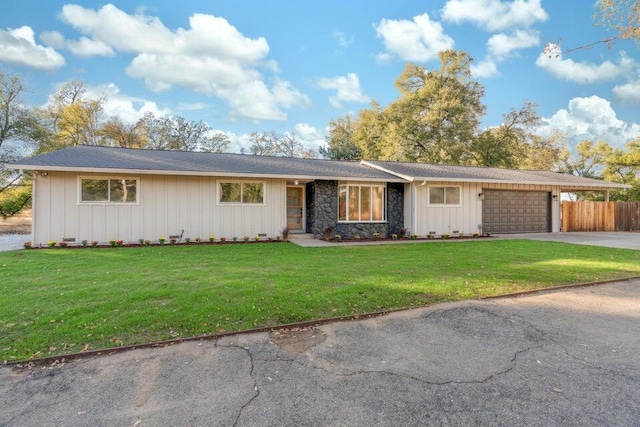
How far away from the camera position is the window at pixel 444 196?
14.6 metres

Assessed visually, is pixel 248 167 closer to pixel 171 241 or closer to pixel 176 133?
pixel 171 241

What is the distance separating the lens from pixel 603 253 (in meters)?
9.80

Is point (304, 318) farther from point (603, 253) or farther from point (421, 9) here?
point (421, 9)

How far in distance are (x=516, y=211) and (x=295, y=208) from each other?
10619 millimetres

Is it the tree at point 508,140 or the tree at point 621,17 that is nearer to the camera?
the tree at point 621,17

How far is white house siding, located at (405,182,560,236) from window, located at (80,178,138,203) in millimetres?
10448

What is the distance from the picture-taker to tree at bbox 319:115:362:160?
34.0m

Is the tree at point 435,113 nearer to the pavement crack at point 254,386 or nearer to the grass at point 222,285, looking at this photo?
the grass at point 222,285

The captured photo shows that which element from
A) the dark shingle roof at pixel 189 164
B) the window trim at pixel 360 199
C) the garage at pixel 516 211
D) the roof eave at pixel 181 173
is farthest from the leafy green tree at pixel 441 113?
the roof eave at pixel 181 173

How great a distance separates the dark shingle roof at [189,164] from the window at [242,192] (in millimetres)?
588

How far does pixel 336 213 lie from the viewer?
13.7 m

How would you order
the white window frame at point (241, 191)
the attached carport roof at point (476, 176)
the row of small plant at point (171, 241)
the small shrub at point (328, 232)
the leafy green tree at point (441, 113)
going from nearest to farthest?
1. the row of small plant at point (171, 241)
2. the white window frame at point (241, 191)
3. the small shrub at point (328, 232)
4. the attached carport roof at point (476, 176)
5. the leafy green tree at point (441, 113)

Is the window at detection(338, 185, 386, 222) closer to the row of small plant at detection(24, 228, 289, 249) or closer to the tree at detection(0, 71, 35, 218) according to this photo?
the row of small plant at detection(24, 228, 289, 249)

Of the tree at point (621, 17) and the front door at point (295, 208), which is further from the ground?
the tree at point (621, 17)
